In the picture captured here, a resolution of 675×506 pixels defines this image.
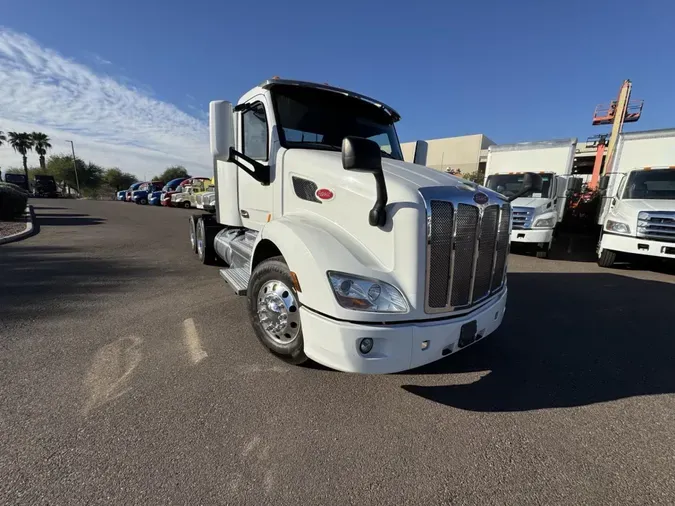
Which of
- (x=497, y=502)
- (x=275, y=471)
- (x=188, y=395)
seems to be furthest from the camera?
(x=188, y=395)

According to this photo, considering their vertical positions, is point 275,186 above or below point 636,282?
above

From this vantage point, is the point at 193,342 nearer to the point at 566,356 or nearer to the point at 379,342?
the point at 379,342

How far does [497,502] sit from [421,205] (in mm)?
1778

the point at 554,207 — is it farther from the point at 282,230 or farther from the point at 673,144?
the point at 282,230

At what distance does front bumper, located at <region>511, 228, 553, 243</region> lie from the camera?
26.2 ft

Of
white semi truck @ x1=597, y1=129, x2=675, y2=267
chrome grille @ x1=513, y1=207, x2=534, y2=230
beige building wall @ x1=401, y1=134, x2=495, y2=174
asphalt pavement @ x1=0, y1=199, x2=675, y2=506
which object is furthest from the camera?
beige building wall @ x1=401, y1=134, x2=495, y2=174

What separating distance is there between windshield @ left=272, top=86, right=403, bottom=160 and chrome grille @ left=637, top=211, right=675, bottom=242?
244 inches

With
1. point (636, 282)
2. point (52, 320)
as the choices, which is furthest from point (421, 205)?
point (636, 282)

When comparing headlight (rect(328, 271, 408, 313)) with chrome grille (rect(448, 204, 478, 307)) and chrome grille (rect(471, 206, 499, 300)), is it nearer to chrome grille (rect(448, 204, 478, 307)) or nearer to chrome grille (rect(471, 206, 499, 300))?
chrome grille (rect(448, 204, 478, 307))

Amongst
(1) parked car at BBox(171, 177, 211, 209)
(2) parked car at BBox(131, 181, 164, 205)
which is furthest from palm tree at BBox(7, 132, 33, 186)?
(1) parked car at BBox(171, 177, 211, 209)

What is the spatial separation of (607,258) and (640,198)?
58.7 inches

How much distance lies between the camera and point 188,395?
248 centimetres

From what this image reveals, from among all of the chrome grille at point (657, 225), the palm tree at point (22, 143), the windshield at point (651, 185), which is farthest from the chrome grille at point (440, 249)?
the palm tree at point (22, 143)

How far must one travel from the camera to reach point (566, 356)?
3.29 meters
